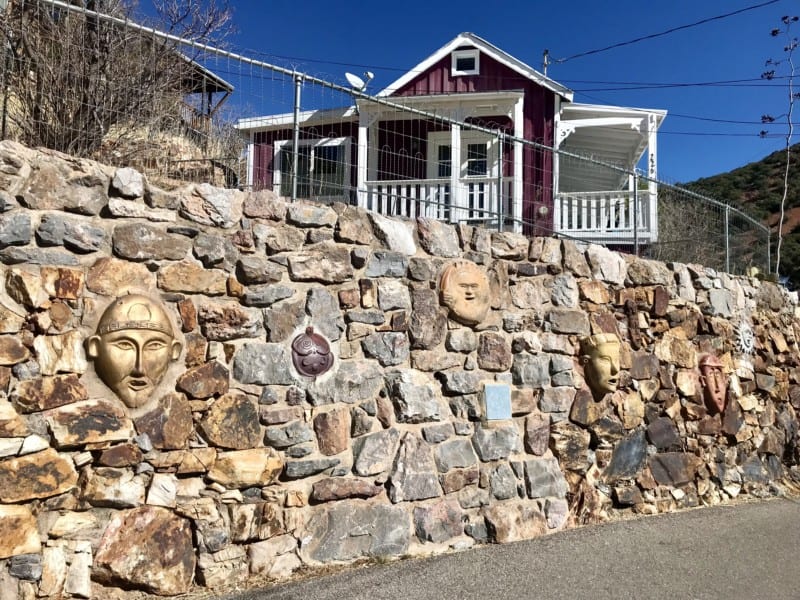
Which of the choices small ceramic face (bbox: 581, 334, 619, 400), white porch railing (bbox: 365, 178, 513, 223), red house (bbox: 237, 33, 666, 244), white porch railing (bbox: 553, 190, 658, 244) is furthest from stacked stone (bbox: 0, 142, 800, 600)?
red house (bbox: 237, 33, 666, 244)

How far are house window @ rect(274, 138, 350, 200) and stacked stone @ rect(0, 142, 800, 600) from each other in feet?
1.59

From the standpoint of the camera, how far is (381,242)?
4.28 metres

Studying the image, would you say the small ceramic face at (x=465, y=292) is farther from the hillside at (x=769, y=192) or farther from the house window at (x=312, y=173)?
the hillside at (x=769, y=192)

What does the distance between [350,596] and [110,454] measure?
56.8 inches

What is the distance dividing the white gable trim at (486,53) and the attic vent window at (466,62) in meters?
0.13

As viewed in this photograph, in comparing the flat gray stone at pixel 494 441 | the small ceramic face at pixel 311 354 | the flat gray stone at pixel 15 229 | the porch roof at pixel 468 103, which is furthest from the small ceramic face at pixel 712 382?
the porch roof at pixel 468 103

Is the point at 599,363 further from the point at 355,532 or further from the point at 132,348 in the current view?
the point at 132,348

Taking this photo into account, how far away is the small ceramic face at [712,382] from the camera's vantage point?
6.03 m

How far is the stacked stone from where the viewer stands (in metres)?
3.07

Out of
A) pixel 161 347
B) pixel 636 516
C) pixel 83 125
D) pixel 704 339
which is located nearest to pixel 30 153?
pixel 83 125

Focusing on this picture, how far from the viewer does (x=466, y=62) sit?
40.0 ft

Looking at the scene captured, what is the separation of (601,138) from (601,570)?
10.4 meters

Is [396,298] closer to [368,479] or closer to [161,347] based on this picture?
[368,479]

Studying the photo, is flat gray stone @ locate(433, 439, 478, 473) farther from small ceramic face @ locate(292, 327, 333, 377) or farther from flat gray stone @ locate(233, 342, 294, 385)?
flat gray stone @ locate(233, 342, 294, 385)
